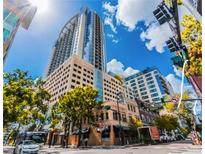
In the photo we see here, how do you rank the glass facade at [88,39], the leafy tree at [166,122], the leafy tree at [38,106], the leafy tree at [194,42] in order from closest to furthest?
the leafy tree at [194,42] < the leafy tree at [38,106] < the leafy tree at [166,122] < the glass facade at [88,39]

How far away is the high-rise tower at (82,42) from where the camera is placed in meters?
39.8

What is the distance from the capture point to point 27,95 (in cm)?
674

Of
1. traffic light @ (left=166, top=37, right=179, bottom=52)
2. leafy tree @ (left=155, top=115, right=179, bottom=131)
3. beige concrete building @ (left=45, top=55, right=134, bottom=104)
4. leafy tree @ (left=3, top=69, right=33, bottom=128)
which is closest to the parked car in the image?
leafy tree @ (left=3, top=69, right=33, bottom=128)

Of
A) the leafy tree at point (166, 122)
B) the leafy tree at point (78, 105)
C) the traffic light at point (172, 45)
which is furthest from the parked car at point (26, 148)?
the leafy tree at point (166, 122)

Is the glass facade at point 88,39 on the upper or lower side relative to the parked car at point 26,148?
upper

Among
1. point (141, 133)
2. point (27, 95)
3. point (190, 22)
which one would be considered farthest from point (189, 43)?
point (141, 133)

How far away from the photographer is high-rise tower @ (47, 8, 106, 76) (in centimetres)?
3975

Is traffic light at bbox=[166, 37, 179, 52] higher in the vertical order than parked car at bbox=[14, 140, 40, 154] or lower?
higher

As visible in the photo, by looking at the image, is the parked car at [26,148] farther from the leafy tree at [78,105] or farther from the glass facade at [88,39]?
the glass facade at [88,39]

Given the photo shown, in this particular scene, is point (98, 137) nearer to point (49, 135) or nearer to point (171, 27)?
point (49, 135)

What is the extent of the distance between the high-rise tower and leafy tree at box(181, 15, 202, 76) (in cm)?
3440

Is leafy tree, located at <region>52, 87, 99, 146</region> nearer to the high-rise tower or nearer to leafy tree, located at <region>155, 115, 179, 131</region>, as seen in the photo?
leafy tree, located at <region>155, 115, 179, 131</region>

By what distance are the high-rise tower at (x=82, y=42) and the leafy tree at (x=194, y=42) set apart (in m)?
34.4

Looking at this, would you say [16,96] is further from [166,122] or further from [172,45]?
[166,122]
